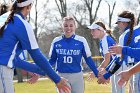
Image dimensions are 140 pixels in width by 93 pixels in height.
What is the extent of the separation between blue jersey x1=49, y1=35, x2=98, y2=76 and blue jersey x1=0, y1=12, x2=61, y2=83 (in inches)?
117

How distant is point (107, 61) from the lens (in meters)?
10.3

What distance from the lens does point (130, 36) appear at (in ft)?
24.8

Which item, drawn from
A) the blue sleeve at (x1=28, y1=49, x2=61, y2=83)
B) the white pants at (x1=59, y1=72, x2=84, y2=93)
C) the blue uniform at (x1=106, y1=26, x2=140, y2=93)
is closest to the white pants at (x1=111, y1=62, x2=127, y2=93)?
the white pants at (x1=59, y1=72, x2=84, y2=93)

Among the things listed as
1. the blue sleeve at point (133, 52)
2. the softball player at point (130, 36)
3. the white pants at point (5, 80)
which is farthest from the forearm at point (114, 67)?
the white pants at point (5, 80)

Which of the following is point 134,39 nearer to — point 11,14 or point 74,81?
point 74,81

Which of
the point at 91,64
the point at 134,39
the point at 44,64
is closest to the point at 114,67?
the point at 134,39

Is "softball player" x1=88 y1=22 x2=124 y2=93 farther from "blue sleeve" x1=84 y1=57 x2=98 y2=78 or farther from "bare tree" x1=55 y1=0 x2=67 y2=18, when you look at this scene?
"bare tree" x1=55 y1=0 x2=67 y2=18

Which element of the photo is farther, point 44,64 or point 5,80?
point 5,80

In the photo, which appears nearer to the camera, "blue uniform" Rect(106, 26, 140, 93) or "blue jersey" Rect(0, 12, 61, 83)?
"blue jersey" Rect(0, 12, 61, 83)

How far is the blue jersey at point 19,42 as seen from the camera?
18.1 feet

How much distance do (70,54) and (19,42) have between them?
9.97 ft

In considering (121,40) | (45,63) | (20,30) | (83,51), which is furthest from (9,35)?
(83,51)

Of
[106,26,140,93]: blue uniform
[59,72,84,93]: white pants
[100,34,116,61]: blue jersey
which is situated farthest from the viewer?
[100,34,116,61]: blue jersey

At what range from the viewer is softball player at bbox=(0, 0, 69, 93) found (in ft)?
18.1
